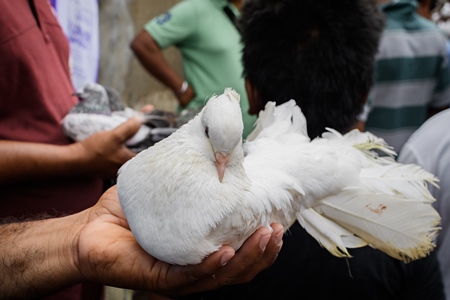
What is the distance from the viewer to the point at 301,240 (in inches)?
58.4

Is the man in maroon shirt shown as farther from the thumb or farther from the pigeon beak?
the pigeon beak

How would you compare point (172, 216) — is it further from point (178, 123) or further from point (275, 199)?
point (178, 123)

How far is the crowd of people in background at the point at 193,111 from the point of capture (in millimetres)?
1207

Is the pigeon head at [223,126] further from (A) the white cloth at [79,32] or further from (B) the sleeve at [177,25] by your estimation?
(B) the sleeve at [177,25]

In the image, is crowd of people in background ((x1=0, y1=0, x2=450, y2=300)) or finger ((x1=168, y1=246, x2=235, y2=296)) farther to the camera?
crowd of people in background ((x1=0, y1=0, x2=450, y2=300))

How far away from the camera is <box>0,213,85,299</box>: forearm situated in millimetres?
1257

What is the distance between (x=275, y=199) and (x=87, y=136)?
0.94 m

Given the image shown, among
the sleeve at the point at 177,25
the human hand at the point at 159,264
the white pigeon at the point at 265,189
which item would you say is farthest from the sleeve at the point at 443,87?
the human hand at the point at 159,264

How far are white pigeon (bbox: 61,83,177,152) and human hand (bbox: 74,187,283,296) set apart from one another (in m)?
0.62

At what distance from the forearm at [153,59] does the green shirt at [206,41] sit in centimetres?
15

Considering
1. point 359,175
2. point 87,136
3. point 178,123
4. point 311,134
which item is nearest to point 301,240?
point 359,175

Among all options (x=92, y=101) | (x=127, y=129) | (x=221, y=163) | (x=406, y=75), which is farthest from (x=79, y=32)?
(x=406, y=75)

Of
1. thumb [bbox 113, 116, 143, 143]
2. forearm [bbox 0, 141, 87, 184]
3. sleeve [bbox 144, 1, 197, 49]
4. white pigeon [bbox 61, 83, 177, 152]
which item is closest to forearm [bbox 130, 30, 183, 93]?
sleeve [bbox 144, 1, 197, 49]

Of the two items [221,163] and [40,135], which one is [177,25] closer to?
[40,135]
